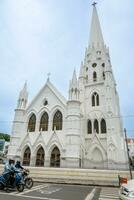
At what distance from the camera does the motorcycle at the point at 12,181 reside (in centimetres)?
956

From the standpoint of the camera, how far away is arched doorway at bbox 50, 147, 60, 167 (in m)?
28.3

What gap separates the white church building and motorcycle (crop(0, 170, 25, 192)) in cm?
1743

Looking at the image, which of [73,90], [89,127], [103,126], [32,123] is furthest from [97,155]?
[32,123]

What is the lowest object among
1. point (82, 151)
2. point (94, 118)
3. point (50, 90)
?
point (82, 151)

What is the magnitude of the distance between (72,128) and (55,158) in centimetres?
573

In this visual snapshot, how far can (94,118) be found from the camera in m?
32.3

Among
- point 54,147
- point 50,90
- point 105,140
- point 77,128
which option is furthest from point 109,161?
point 50,90

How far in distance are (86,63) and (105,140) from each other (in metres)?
19.1

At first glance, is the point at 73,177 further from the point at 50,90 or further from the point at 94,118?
the point at 50,90

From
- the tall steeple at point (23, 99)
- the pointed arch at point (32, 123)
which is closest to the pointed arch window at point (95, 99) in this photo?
the pointed arch at point (32, 123)

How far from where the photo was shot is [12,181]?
388 inches

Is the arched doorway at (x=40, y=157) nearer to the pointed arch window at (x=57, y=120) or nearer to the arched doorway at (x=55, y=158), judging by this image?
the arched doorway at (x=55, y=158)

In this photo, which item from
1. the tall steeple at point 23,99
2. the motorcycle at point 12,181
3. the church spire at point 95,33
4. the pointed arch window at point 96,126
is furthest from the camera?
the church spire at point 95,33

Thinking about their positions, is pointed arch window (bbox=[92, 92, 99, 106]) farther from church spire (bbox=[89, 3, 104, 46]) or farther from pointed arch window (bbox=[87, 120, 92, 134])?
church spire (bbox=[89, 3, 104, 46])
